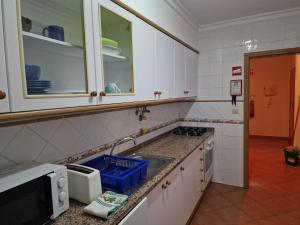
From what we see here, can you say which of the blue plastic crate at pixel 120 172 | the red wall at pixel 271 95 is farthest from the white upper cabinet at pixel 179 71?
the red wall at pixel 271 95

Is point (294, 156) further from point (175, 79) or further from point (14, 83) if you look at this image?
point (14, 83)

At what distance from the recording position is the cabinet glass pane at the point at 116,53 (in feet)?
4.08

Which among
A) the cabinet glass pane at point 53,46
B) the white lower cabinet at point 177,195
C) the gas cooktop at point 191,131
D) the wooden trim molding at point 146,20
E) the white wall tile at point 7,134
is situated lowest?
the white lower cabinet at point 177,195

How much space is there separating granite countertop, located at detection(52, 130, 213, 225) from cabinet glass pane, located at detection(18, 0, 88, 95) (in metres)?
0.61

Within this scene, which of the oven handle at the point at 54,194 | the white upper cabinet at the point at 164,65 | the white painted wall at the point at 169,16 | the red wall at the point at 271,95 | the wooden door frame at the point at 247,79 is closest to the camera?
the oven handle at the point at 54,194

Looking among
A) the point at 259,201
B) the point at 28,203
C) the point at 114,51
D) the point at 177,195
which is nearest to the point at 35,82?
the point at 28,203

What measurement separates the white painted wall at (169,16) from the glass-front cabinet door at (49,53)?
1.55ft

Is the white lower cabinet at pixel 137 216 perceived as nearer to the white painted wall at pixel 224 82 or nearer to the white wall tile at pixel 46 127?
the white wall tile at pixel 46 127

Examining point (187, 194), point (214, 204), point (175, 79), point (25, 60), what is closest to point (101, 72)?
point (25, 60)

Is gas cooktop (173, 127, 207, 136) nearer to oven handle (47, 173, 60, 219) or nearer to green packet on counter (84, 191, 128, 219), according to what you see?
green packet on counter (84, 191, 128, 219)

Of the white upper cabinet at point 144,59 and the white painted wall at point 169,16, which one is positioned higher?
the white painted wall at point 169,16

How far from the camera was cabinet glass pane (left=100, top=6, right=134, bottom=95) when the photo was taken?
124 cm

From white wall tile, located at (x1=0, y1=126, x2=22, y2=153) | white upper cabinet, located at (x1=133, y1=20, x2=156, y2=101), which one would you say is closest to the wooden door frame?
white upper cabinet, located at (x1=133, y1=20, x2=156, y2=101)

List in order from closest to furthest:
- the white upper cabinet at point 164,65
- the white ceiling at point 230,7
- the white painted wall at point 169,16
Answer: the white painted wall at point 169,16, the white upper cabinet at point 164,65, the white ceiling at point 230,7
